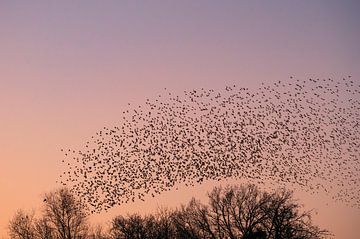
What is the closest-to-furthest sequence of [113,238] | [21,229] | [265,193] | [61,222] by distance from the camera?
[61,222] < [21,229] < [265,193] < [113,238]

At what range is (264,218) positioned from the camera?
5991cm

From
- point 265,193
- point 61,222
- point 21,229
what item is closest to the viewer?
point 61,222

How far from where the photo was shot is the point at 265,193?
2448 inches

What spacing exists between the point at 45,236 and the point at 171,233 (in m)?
17.5

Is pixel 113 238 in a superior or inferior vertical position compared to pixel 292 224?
superior

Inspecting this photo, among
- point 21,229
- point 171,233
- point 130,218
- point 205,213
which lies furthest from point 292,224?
point 21,229

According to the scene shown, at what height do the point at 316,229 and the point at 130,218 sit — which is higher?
the point at 130,218

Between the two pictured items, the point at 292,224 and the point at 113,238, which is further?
the point at 113,238

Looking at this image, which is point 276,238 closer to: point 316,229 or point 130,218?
point 316,229

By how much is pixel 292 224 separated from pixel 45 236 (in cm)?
2330

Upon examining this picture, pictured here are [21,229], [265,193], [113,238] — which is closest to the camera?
[21,229]

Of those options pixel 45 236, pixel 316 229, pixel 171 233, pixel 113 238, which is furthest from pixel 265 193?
pixel 45 236

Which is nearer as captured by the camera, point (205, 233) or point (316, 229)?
point (316, 229)

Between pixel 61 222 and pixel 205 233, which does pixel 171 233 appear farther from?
pixel 61 222
